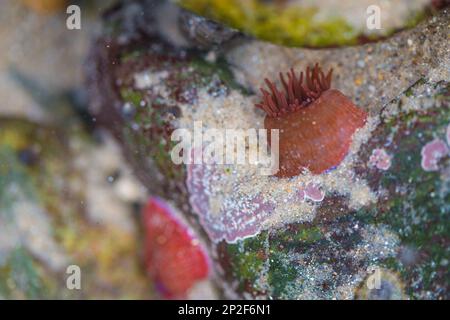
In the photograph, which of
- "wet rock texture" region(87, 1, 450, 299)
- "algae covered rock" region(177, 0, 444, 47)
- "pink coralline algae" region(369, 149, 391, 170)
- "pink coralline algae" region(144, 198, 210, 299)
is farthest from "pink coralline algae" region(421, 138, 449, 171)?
"pink coralline algae" region(144, 198, 210, 299)

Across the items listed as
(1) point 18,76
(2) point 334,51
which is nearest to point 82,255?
(1) point 18,76

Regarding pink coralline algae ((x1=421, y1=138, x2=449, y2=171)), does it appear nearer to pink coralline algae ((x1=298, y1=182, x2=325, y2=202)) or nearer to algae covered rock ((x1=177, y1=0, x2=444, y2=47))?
pink coralline algae ((x1=298, y1=182, x2=325, y2=202))

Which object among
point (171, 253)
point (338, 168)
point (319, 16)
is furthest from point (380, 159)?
point (171, 253)

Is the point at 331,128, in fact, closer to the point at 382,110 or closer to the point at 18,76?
the point at 382,110

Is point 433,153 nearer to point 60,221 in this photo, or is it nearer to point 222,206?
point 222,206

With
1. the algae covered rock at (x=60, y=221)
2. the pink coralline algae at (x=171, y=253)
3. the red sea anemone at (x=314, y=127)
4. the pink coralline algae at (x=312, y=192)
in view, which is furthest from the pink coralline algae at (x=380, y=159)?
the algae covered rock at (x=60, y=221)

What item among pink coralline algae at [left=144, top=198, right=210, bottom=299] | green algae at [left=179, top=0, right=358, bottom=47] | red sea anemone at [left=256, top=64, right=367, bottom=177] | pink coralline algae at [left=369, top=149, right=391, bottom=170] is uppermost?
green algae at [left=179, top=0, right=358, bottom=47]
